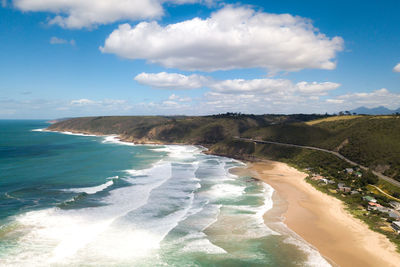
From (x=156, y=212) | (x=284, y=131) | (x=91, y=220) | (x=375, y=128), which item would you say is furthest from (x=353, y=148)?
(x=91, y=220)

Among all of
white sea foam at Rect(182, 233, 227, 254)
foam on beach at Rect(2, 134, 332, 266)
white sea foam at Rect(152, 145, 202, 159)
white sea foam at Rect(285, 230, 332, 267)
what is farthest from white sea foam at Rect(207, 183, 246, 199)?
white sea foam at Rect(152, 145, 202, 159)

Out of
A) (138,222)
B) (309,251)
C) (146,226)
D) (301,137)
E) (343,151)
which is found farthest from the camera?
(301,137)

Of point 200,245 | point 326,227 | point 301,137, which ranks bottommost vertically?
point 326,227

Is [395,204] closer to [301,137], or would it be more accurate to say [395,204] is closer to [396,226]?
[396,226]

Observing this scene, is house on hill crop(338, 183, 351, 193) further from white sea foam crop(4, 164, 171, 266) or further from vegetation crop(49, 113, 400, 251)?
white sea foam crop(4, 164, 171, 266)

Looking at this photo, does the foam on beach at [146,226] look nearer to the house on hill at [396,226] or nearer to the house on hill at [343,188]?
the house on hill at [396,226]

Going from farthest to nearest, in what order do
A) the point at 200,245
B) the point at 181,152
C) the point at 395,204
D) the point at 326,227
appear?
the point at 181,152 → the point at 395,204 → the point at 326,227 → the point at 200,245

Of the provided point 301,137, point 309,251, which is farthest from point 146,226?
point 301,137
